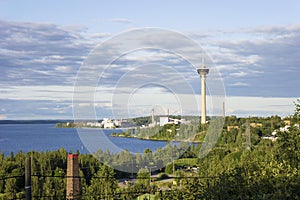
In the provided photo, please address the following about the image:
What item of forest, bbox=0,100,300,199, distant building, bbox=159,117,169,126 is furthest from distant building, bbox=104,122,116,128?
distant building, bbox=159,117,169,126

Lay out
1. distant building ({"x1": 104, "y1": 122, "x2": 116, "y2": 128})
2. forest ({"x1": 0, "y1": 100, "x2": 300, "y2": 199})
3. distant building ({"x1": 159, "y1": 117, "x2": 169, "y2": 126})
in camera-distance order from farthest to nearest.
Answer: distant building ({"x1": 159, "y1": 117, "x2": 169, "y2": 126})
distant building ({"x1": 104, "y1": 122, "x2": 116, "y2": 128})
forest ({"x1": 0, "y1": 100, "x2": 300, "y2": 199})

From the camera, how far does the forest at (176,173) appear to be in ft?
19.4

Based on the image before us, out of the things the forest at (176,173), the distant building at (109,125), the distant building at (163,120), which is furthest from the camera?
the distant building at (163,120)

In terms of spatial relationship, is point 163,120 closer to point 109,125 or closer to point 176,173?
point 109,125

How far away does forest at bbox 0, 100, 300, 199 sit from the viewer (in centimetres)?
591

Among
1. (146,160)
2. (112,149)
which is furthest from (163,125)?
(112,149)

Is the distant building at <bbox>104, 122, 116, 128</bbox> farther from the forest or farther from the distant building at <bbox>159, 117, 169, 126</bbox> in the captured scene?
the distant building at <bbox>159, 117, 169, 126</bbox>

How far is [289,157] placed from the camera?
10.1 m

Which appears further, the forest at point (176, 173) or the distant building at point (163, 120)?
the distant building at point (163, 120)

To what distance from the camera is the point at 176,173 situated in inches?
1065

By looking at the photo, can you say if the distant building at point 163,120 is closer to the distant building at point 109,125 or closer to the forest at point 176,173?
the forest at point 176,173

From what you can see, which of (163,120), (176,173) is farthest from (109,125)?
(176,173)

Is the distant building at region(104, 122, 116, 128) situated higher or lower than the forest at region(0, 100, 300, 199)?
higher

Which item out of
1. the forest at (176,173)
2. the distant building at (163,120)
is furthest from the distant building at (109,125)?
the distant building at (163,120)
